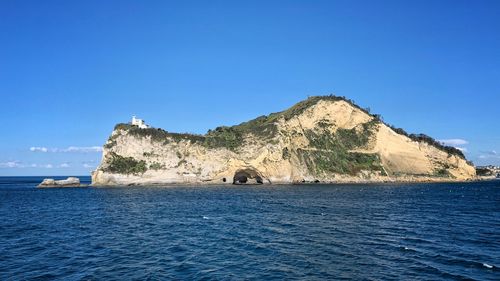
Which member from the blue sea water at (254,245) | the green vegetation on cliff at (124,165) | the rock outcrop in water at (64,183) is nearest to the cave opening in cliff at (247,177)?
the green vegetation on cliff at (124,165)

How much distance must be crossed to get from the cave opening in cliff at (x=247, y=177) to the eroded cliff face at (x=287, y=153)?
0.28 metres

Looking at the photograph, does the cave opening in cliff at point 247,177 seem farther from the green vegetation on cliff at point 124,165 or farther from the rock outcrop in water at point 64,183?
the rock outcrop in water at point 64,183

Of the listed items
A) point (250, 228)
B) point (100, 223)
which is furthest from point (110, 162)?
point (250, 228)

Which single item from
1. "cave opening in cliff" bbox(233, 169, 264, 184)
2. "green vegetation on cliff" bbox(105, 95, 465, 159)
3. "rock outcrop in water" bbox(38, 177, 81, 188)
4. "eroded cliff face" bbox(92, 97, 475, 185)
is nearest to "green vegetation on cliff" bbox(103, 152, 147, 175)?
"eroded cliff face" bbox(92, 97, 475, 185)

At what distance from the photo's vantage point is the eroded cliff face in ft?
372

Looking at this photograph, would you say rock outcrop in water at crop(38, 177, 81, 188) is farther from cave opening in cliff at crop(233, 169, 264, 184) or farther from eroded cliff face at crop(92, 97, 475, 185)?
cave opening in cliff at crop(233, 169, 264, 184)

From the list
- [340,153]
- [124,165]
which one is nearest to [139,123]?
[124,165]

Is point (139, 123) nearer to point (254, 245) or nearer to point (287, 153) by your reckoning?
point (287, 153)

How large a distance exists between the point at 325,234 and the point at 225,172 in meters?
82.9

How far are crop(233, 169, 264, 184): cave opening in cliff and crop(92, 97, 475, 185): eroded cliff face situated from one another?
283mm

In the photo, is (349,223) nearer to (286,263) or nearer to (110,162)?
(286,263)

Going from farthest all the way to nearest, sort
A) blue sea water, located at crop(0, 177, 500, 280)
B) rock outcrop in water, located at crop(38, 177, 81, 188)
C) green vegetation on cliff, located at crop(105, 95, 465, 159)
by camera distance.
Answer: rock outcrop in water, located at crop(38, 177, 81, 188), green vegetation on cliff, located at crop(105, 95, 465, 159), blue sea water, located at crop(0, 177, 500, 280)

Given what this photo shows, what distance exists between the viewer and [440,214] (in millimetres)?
48031

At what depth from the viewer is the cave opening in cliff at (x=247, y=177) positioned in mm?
117562
